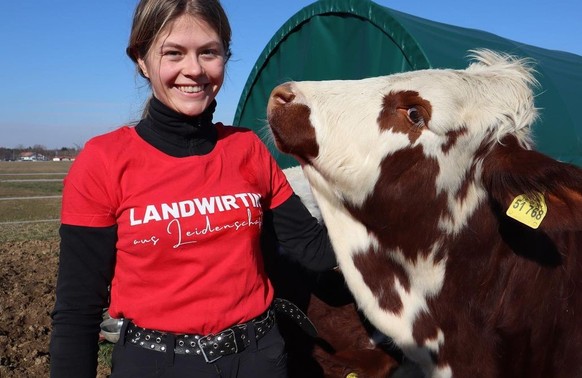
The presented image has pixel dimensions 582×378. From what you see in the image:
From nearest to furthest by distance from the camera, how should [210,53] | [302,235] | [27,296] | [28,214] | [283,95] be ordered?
1. [210,53]
2. [283,95]
3. [302,235]
4. [27,296]
5. [28,214]

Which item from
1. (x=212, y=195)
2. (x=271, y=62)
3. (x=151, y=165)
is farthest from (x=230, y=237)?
(x=271, y=62)

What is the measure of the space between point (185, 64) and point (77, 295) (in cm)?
79

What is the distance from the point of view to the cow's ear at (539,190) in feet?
6.24

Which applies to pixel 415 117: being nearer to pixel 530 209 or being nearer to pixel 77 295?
pixel 530 209

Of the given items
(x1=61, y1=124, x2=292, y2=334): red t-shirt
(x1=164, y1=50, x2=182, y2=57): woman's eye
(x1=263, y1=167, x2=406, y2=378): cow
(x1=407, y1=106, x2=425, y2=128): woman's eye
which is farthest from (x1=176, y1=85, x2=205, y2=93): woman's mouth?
(x1=263, y1=167, x2=406, y2=378): cow

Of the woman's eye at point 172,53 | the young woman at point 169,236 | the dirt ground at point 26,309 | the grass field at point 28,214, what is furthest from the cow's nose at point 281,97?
the grass field at point 28,214

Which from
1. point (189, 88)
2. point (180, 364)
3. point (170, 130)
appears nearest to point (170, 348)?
point (180, 364)

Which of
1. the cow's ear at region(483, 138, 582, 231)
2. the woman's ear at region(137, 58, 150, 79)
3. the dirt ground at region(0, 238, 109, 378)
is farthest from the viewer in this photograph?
the dirt ground at region(0, 238, 109, 378)

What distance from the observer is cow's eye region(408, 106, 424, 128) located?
2.10 m

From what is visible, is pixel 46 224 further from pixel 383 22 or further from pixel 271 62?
pixel 383 22

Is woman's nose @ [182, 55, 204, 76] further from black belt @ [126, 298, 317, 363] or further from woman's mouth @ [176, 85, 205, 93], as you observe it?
black belt @ [126, 298, 317, 363]

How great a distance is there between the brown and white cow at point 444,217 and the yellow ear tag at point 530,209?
0.04 metres

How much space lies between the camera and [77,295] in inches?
69.9

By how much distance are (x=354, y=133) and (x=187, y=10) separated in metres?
0.70
